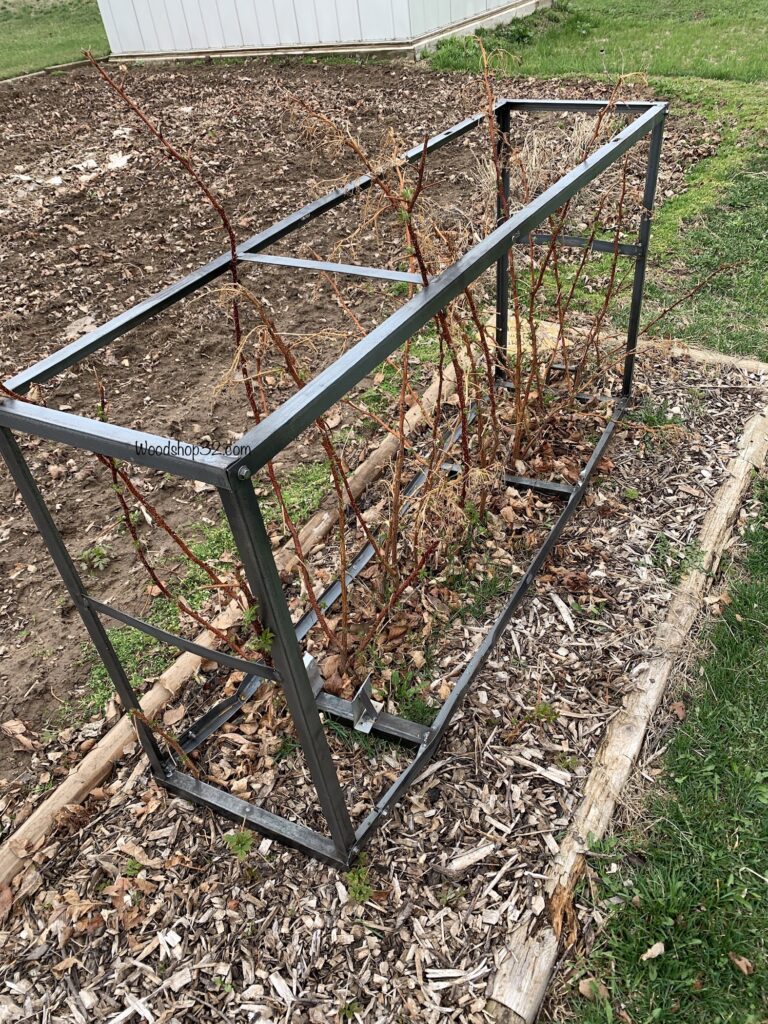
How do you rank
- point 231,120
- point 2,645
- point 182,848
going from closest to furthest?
point 182,848, point 2,645, point 231,120

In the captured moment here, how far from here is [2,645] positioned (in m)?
2.95

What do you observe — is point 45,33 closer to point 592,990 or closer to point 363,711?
point 363,711

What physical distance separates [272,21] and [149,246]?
6228 mm

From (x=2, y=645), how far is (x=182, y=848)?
47.5 inches

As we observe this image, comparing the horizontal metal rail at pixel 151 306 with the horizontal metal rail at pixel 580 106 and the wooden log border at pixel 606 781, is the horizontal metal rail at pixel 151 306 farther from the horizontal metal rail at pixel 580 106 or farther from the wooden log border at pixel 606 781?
the wooden log border at pixel 606 781

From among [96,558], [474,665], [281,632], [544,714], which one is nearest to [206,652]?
[281,632]

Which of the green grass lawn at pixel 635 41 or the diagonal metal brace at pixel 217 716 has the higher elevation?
the green grass lawn at pixel 635 41

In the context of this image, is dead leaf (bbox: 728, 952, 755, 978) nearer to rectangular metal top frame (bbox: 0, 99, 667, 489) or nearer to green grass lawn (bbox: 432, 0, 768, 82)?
rectangular metal top frame (bbox: 0, 99, 667, 489)

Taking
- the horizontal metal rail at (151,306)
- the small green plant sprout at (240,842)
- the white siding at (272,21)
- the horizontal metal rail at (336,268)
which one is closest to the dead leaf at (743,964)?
the small green plant sprout at (240,842)

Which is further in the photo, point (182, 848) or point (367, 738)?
point (367, 738)

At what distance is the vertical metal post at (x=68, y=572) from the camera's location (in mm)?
1755

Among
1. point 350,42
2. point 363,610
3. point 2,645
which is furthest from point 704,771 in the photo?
point 350,42

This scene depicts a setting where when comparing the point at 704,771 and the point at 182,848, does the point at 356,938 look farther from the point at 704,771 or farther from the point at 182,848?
the point at 704,771

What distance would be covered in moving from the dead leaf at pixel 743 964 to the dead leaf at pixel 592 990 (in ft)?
1.06
